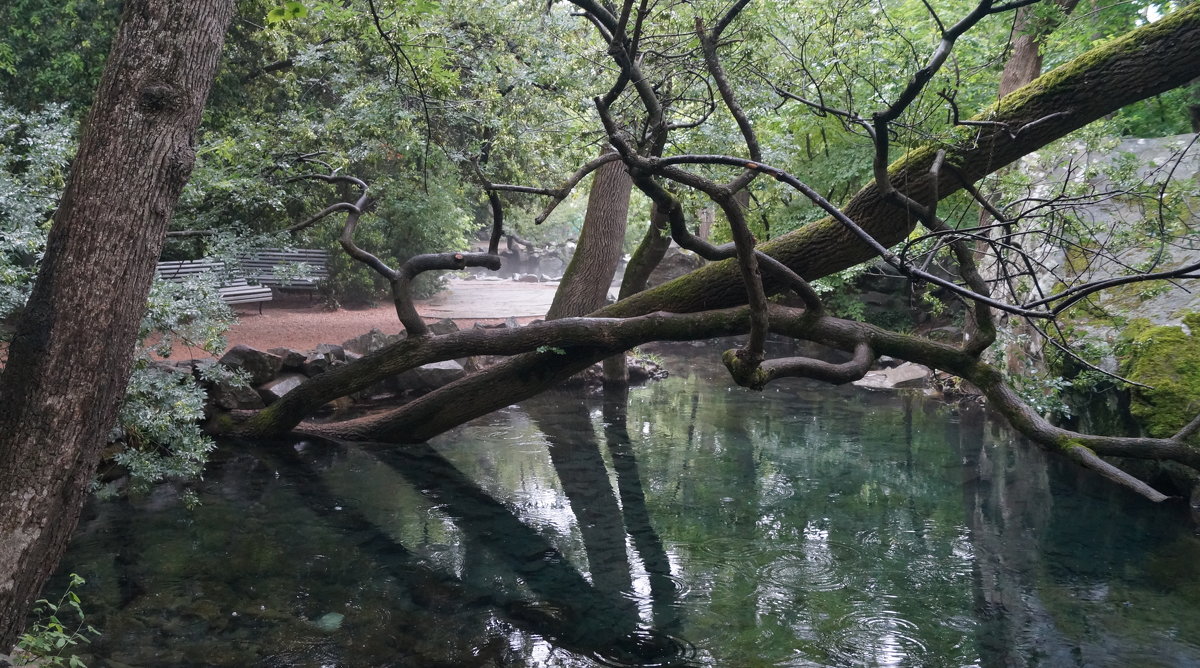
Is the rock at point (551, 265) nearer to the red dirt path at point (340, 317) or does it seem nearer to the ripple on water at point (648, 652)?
the red dirt path at point (340, 317)

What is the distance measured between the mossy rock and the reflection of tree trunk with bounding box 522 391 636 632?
4.88 metres

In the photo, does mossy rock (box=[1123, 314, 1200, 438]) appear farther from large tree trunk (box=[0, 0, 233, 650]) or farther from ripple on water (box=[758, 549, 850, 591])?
large tree trunk (box=[0, 0, 233, 650])

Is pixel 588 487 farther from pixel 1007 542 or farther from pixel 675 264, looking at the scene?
pixel 675 264

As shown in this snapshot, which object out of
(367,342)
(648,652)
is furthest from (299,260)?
(648,652)

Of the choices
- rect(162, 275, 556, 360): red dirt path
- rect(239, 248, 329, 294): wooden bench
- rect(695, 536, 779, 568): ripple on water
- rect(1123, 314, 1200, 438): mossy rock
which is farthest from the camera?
rect(239, 248, 329, 294): wooden bench

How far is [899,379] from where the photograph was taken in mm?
13102

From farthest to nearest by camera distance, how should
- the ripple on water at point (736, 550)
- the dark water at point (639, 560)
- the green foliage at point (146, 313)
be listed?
1. the ripple on water at point (736, 550)
2. the green foliage at point (146, 313)
3. the dark water at point (639, 560)

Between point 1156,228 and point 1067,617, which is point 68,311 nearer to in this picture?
point 1067,617

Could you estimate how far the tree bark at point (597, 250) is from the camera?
10.6 metres

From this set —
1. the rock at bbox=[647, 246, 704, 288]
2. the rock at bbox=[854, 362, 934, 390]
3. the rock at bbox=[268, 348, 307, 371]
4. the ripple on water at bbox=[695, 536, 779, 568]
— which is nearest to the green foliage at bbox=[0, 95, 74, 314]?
the rock at bbox=[268, 348, 307, 371]

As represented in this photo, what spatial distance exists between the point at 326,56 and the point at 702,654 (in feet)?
24.4

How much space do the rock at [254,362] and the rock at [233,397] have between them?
32cm

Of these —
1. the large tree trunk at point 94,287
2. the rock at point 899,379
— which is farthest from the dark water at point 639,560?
the rock at point 899,379

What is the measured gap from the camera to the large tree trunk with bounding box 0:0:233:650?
2.75m
